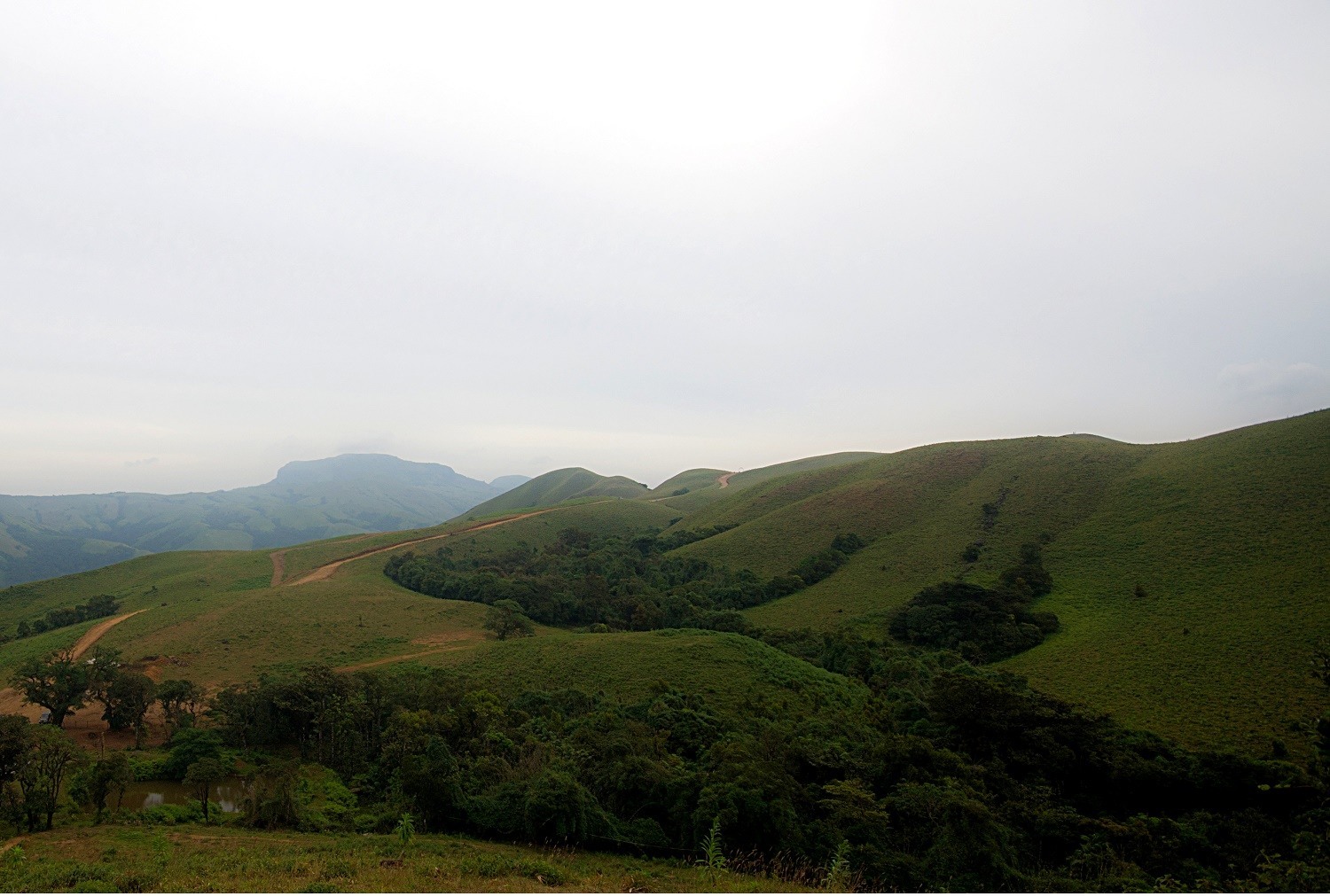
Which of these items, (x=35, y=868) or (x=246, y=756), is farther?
(x=246, y=756)

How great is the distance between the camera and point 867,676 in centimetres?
3569

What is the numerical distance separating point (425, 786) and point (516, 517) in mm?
82209

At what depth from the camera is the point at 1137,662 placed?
3091cm

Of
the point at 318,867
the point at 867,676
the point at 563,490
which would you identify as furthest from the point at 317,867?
the point at 563,490

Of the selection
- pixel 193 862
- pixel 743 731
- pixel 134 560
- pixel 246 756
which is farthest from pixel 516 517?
pixel 193 862

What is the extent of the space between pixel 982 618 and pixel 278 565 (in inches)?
3237

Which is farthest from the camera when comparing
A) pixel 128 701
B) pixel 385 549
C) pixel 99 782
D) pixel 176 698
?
pixel 385 549

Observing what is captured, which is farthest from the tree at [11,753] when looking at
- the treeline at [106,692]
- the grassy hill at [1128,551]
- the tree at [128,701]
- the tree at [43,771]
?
the grassy hill at [1128,551]

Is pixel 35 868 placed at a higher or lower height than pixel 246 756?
higher

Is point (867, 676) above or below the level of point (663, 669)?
below

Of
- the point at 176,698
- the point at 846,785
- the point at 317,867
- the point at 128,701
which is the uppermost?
the point at 317,867

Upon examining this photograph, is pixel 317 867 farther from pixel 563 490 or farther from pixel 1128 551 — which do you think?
pixel 563 490

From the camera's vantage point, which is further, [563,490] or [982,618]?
[563,490]

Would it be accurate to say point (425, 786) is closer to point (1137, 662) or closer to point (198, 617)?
point (1137, 662)
